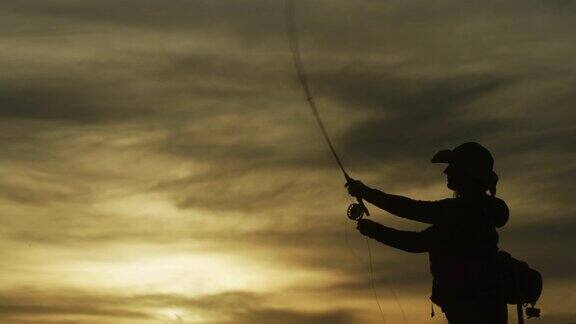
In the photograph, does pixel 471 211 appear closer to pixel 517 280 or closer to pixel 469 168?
pixel 469 168

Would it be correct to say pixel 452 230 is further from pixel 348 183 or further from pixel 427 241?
pixel 348 183

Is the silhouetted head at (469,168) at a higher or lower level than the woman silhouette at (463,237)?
higher

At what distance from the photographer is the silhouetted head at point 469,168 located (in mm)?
14359

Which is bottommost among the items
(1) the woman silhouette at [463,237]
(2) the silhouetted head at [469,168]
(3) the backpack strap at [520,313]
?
(3) the backpack strap at [520,313]

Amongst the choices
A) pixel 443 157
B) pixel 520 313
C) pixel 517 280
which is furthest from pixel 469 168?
pixel 520 313

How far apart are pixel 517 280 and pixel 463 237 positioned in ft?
2.58

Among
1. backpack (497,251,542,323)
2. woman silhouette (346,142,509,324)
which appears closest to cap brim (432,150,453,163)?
woman silhouette (346,142,509,324)

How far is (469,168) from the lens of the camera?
566 inches

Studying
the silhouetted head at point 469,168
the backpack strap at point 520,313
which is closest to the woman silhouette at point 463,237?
the silhouetted head at point 469,168

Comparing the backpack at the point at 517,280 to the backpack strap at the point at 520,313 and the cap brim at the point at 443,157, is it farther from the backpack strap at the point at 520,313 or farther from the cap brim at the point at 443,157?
the cap brim at the point at 443,157

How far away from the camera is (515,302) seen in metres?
14.2

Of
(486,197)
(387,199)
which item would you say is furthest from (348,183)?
(486,197)

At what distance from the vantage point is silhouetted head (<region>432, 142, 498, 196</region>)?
14.4 metres

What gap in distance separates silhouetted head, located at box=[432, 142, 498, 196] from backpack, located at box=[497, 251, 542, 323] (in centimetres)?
93
